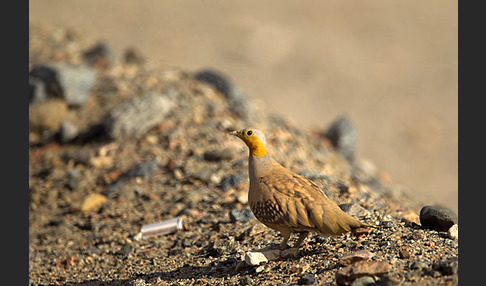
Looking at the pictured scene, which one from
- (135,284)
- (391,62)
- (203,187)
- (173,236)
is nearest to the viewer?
(135,284)

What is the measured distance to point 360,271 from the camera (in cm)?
531

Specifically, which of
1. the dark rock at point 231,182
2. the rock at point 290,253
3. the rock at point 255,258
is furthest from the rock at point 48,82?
the rock at point 290,253

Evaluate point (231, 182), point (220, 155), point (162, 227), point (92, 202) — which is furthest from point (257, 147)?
point (92, 202)

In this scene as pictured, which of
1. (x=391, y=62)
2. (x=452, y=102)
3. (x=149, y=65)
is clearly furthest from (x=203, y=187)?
(x=391, y=62)

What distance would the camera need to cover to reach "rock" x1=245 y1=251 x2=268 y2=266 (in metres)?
6.23

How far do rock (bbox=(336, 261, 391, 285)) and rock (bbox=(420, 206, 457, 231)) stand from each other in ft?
5.20

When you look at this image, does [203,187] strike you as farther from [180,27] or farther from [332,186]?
[180,27]

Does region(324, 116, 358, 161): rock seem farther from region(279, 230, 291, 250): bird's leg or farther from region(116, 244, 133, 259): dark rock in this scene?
region(279, 230, 291, 250): bird's leg

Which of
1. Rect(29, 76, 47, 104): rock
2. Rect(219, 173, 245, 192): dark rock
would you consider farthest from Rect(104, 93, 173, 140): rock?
Rect(219, 173, 245, 192): dark rock

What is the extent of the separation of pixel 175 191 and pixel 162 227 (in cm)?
130

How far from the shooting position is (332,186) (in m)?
8.86

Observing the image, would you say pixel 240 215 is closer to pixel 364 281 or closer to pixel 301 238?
pixel 301 238

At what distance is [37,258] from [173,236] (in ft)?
6.63

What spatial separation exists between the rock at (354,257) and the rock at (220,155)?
4.68m
